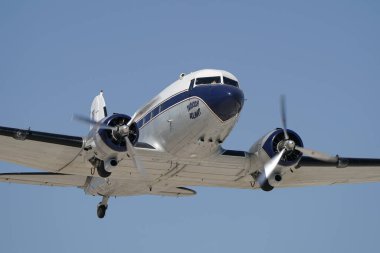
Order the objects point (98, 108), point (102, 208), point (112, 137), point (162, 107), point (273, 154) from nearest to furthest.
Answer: point (112, 137) → point (162, 107) → point (273, 154) → point (102, 208) → point (98, 108)

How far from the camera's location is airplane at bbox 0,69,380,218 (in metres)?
27.1

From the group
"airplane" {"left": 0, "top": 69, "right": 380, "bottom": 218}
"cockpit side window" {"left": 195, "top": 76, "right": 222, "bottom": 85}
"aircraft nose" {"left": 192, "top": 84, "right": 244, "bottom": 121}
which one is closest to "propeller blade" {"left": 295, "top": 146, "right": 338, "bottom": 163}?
"airplane" {"left": 0, "top": 69, "right": 380, "bottom": 218}

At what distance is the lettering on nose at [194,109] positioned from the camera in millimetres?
26984

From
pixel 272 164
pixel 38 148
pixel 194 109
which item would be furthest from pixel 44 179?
pixel 272 164

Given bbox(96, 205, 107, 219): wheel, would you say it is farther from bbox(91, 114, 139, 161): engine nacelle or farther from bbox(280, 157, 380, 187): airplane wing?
bbox(280, 157, 380, 187): airplane wing

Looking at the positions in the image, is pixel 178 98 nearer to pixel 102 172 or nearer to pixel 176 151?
pixel 176 151

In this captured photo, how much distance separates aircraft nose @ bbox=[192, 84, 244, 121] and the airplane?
38 millimetres

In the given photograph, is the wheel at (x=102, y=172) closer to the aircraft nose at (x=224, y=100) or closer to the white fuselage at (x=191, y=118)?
the white fuselage at (x=191, y=118)

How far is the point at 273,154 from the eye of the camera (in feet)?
96.5

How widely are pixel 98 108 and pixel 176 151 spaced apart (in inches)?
Answer: 429

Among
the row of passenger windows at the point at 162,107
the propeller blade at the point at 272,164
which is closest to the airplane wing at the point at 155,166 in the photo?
the propeller blade at the point at 272,164

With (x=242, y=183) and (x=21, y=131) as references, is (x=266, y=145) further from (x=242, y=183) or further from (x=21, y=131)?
(x=21, y=131)

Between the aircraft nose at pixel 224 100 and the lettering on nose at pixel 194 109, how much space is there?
444 millimetres

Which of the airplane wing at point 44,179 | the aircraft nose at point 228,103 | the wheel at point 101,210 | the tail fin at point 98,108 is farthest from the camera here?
the tail fin at point 98,108
